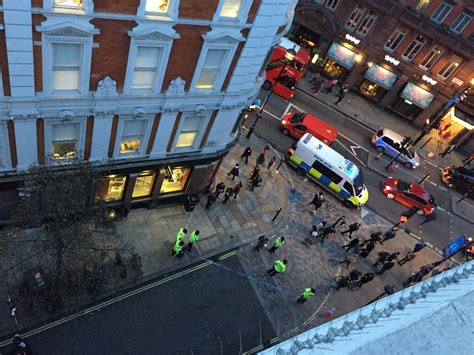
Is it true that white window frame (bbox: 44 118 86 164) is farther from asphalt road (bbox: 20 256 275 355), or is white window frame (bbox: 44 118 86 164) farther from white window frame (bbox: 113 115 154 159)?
asphalt road (bbox: 20 256 275 355)

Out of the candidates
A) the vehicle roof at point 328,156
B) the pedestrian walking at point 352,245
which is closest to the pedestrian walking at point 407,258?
the pedestrian walking at point 352,245

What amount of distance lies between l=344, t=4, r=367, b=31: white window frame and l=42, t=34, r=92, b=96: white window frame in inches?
1174

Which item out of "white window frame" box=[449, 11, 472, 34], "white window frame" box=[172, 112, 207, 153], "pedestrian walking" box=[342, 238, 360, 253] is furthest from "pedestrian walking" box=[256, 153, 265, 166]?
"white window frame" box=[449, 11, 472, 34]

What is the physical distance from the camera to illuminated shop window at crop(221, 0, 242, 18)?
51.4 ft

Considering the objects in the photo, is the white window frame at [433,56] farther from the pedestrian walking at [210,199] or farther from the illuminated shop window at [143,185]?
the illuminated shop window at [143,185]

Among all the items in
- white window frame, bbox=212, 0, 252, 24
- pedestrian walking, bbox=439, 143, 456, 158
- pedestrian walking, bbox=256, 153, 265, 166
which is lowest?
pedestrian walking, bbox=256, 153, 265, 166

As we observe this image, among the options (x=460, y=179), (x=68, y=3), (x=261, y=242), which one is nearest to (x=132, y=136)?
(x=68, y=3)

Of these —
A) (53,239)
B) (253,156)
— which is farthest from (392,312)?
(253,156)

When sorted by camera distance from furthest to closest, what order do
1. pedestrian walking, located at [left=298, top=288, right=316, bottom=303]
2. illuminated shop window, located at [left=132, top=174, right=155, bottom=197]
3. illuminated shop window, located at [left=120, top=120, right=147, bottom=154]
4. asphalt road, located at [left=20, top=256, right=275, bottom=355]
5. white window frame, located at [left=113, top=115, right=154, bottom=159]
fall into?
1. pedestrian walking, located at [left=298, top=288, right=316, bottom=303]
2. illuminated shop window, located at [left=132, top=174, right=155, bottom=197]
3. illuminated shop window, located at [left=120, top=120, right=147, bottom=154]
4. asphalt road, located at [left=20, top=256, right=275, bottom=355]
5. white window frame, located at [left=113, top=115, right=154, bottom=159]

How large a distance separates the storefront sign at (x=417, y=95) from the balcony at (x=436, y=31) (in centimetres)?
459

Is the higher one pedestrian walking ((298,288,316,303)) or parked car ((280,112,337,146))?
parked car ((280,112,337,146))

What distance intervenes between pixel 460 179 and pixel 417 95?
894cm

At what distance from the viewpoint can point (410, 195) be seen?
3155cm

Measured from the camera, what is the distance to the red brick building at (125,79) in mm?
→ 13625
